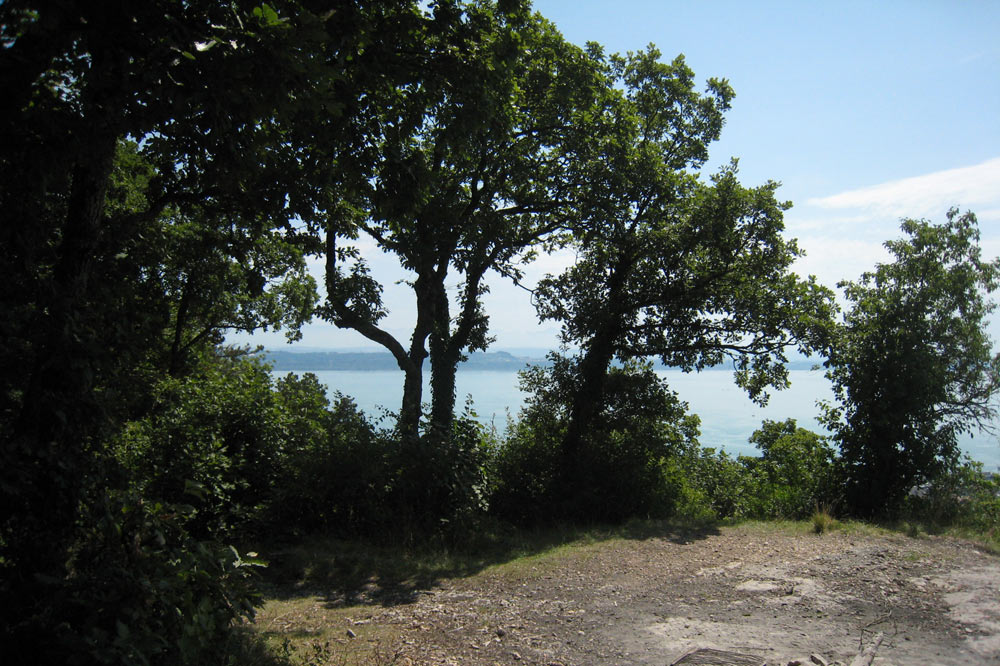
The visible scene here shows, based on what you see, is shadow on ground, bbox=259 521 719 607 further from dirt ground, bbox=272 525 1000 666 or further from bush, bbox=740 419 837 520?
bush, bbox=740 419 837 520

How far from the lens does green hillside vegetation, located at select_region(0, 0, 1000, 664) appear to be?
423cm

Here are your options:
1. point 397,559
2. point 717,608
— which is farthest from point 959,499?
point 397,559

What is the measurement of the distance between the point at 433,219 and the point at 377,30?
4441 mm

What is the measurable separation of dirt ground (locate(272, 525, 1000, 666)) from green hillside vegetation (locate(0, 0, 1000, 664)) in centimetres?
190

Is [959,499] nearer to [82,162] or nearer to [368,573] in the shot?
[368,573]

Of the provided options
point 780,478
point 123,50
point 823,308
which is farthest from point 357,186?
Answer: point 780,478

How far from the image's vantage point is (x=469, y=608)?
6.48 metres

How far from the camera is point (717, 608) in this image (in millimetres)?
6203

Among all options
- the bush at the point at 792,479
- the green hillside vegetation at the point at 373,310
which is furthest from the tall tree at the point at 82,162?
the bush at the point at 792,479

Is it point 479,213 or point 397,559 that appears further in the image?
point 479,213

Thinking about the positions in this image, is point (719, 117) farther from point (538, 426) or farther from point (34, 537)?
point (34, 537)

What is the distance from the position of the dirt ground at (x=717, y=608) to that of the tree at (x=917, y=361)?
378cm

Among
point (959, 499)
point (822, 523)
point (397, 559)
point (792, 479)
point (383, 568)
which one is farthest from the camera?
point (792, 479)

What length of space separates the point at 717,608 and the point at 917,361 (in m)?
8.38
